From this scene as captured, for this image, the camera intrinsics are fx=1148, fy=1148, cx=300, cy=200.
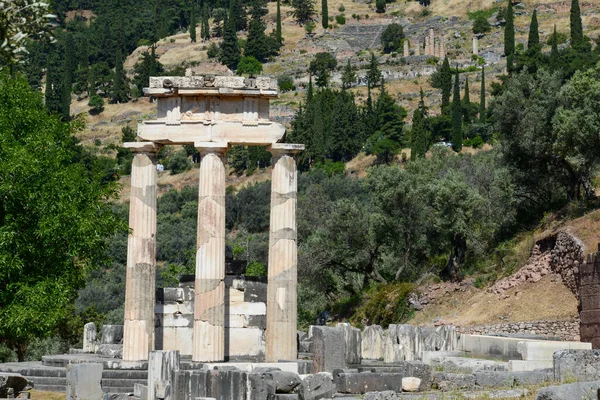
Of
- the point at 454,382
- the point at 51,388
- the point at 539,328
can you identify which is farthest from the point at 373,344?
the point at 454,382

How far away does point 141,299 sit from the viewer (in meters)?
31.5

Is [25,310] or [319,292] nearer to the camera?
[25,310]

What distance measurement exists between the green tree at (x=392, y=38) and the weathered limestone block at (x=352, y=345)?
168m

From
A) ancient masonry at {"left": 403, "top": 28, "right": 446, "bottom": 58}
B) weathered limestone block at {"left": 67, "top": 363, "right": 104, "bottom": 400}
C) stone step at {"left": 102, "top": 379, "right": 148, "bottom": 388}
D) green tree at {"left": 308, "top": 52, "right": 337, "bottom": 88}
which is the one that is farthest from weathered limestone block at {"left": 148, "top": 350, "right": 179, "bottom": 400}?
ancient masonry at {"left": 403, "top": 28, "right": 446, "bottom": 58}

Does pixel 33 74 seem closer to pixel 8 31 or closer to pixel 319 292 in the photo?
pixel 319 292

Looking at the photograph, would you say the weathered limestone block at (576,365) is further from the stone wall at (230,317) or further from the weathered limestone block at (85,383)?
the stone wall at (230,317)

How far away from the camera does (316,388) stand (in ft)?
72.0

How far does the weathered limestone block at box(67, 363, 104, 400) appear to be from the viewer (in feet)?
83.2

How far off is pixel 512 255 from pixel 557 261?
5.59 meters

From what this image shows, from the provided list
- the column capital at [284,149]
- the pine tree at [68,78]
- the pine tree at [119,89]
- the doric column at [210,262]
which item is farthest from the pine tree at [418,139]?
the doric column at [210,262]

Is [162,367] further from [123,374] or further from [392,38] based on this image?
[392,38]

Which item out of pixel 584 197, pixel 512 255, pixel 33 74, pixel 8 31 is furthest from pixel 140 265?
pixel 33 74

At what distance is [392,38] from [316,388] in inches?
7048

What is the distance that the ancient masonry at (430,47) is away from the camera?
18400 centimetres
